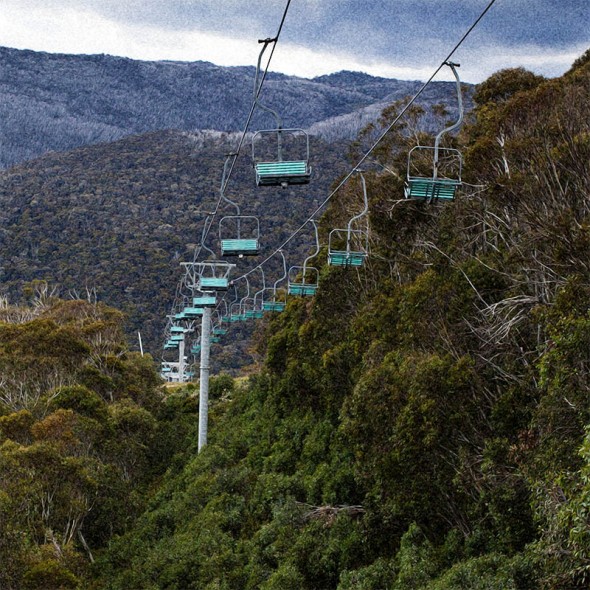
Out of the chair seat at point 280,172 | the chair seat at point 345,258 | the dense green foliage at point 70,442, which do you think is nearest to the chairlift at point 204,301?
the dense green foliage at point 70,442

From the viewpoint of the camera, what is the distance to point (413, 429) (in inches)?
587

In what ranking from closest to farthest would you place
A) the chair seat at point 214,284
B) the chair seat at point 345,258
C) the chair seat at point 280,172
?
the chair seat at point 280,172 → the chair seat at point 345,258 → the chair seat at point 214,284

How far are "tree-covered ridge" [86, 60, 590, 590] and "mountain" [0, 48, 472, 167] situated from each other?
4721 inches

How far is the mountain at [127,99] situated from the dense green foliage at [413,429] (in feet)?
379

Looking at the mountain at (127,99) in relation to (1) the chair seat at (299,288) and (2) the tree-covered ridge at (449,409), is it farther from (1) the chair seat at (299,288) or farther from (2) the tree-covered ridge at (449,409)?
(1) the chair seat at (299,288)

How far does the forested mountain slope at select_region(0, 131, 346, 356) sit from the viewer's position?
254 feet

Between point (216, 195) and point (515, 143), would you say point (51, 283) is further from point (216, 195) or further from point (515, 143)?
point (515, 143)

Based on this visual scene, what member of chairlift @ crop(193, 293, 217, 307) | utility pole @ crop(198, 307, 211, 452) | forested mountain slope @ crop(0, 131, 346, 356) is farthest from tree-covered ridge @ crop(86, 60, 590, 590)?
forested mountain slope @ crop(0, 131, 346, 356)

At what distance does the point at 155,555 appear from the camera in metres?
22.7

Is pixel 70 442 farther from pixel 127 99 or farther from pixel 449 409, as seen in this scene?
pixel 127 99

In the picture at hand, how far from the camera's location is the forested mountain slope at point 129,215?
77.4 m

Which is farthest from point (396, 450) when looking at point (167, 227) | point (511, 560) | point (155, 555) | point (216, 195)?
point (216, 195)

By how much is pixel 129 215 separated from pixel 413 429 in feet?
265

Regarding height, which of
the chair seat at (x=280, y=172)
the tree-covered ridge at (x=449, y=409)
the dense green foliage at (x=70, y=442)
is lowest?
the dense green foliage at (x=70, y=442)
